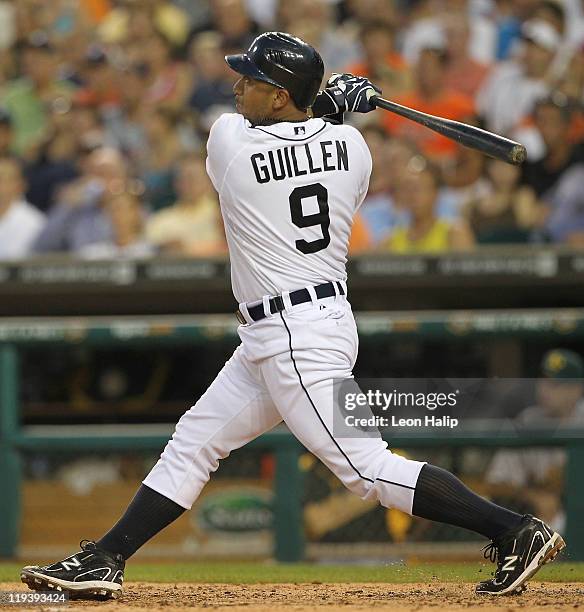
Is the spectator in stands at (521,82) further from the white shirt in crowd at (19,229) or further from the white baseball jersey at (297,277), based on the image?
the white baseball jersey at (297,277)

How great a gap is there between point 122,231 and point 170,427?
1.32 meters

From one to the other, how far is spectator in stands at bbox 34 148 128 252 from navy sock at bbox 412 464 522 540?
11.8ft

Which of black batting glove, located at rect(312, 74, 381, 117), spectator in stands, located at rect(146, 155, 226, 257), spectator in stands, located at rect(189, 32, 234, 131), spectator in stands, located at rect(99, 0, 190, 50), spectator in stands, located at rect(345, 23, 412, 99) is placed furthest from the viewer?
spectator in stands, located at rect(99, 0, 190, 50)

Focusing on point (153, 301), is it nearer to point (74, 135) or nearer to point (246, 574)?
point (74, 135)

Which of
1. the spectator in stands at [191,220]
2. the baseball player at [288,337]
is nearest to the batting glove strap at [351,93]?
the baseball player at [288,337]

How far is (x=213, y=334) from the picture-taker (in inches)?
221

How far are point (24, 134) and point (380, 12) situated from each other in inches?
93.9

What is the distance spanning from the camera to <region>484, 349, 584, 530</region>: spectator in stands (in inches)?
208

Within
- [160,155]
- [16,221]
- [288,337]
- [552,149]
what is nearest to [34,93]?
[160,155]

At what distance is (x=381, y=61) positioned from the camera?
23.5 feet

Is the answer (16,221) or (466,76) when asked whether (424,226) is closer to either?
(466,76)

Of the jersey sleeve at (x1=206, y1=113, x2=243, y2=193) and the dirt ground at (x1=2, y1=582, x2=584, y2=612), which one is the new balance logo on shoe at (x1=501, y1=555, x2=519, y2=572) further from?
the jersey sleeve at (x1=206, y1=113, x2=243, y2=193)

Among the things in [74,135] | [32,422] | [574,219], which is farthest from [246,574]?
[74,135]

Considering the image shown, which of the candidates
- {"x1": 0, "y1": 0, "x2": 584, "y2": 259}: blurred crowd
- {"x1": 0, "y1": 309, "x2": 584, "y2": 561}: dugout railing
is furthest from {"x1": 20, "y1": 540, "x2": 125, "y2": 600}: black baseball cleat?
{"x1": 0, "y1": 0, "x2": 584, "y2": 259}: blurred crowd
